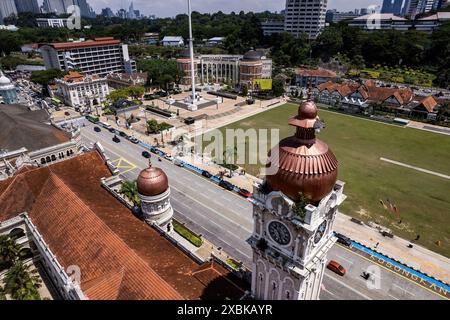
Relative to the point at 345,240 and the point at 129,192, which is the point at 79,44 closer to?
the point at 129,192

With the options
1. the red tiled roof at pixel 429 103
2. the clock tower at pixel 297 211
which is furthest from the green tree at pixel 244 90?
the clock tower at pixel 297 211

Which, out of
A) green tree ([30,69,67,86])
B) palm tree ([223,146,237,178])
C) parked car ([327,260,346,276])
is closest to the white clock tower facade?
parked car ([327,260,346,276])

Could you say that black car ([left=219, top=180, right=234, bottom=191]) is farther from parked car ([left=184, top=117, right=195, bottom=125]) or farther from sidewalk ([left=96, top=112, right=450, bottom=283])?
parked car ([left=184, top=117, right=195, bottom=125])

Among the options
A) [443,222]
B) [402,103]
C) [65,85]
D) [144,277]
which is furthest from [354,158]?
[65,85]

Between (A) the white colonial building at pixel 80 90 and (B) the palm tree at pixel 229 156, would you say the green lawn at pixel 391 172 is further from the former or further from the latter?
(A) the white colonial building at pixel 80 90

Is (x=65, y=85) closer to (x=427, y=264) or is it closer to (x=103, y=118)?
(x=103, y=118)
